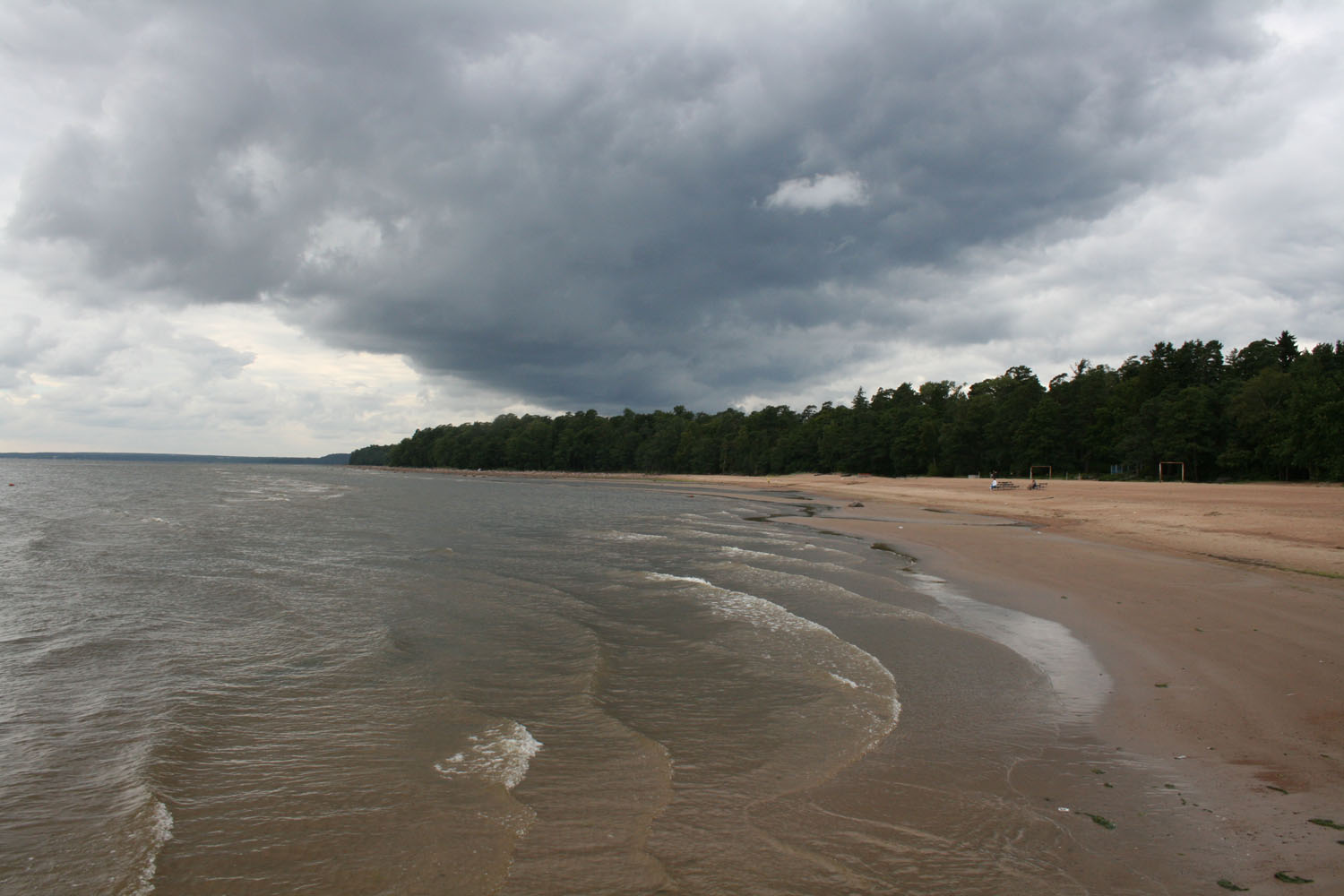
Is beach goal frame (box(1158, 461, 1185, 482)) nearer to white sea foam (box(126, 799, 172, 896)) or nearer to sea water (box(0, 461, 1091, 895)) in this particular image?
sea water (box(0, 461, 1091, 895))

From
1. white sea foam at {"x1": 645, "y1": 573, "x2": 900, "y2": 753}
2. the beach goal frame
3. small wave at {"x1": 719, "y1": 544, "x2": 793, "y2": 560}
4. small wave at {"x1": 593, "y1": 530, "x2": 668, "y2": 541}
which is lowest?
small wave at {"x1": 593, "y1": 530, "x2": 668, "y2": 541}

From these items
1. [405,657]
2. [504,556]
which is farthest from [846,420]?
[405,657]

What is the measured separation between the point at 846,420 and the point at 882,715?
106500mm

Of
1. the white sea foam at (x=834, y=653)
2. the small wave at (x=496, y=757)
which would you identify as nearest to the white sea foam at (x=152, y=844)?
the small wave at (x=496, y=757)

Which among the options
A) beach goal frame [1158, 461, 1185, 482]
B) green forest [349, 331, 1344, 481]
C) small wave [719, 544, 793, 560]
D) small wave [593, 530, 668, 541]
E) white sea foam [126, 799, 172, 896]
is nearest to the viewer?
white sea foam [126, 799, 172, 896]

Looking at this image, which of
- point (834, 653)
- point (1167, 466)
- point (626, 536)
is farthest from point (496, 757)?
point (1167, 466)

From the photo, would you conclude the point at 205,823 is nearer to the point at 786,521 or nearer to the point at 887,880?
the point at 887,880

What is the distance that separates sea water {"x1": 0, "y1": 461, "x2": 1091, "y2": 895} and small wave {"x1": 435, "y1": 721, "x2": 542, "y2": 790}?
3 cm

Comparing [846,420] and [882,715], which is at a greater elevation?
[846,420]

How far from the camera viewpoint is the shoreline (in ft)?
15.5

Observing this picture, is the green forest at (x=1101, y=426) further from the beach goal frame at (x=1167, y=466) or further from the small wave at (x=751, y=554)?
the small wave at (x=751, y=554)

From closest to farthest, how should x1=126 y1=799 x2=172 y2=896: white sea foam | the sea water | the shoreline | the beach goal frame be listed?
x1=126 y1=799 x2=172 y2=896: white sea foam, the sea water, the shoreline, the beach goal frame

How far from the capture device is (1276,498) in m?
33.5

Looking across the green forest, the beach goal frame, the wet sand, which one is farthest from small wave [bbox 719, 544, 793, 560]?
the beach goal frame
